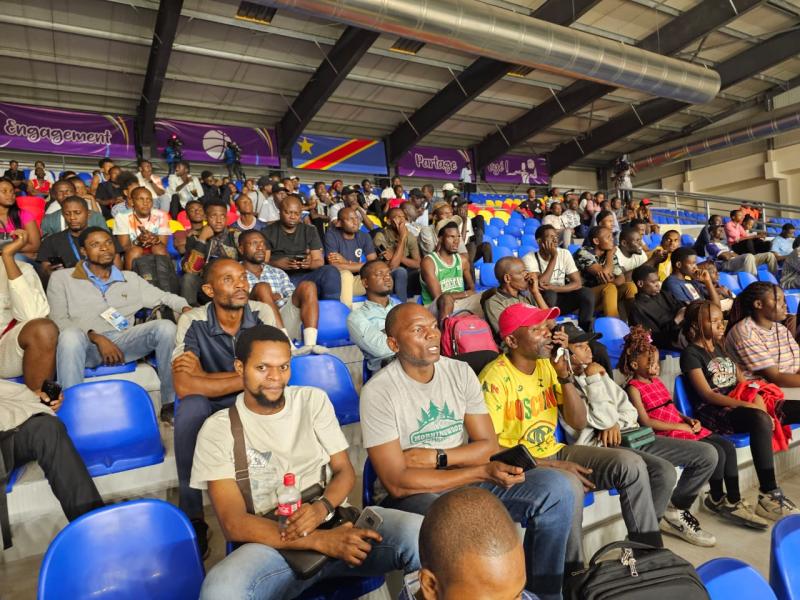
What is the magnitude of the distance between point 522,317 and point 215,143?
11154mm

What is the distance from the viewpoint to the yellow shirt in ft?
6.78

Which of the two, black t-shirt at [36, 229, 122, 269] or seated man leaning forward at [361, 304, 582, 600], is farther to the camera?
black t-shirt at [36, 229, 122, 269]

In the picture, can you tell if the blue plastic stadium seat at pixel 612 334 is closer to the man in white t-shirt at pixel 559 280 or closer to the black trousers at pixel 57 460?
the man in white t-shirt at pixel 559 280

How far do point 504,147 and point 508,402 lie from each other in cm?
1415

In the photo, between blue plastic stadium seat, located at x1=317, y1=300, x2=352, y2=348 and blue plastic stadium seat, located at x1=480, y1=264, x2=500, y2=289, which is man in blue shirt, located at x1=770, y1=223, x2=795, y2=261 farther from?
blue plastic stadium seat, located at x1=317, y1=300, x2=352, y2=348

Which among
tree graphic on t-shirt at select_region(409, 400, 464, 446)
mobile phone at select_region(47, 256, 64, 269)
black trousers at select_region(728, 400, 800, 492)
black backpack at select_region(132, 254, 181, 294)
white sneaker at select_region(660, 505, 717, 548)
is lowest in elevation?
white sneaker at select_region(660, 505, 717, 548)

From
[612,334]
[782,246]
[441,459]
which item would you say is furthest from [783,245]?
[441,459]

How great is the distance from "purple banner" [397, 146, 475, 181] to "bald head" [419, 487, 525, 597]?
13991 millimetres

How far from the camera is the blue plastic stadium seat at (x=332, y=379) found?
2.55 metres

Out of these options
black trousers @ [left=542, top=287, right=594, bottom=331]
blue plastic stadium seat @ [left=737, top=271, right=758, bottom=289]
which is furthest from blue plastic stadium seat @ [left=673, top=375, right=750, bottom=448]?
blue plastic stadium seat @ [left=737, top=271, right=758, bottom=289]

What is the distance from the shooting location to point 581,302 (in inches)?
167

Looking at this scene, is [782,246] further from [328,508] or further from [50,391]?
[50,391]

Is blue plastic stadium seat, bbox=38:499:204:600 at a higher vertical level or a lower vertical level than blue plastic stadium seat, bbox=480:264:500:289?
lower

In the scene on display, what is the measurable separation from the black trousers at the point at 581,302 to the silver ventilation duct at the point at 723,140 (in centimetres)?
1354
